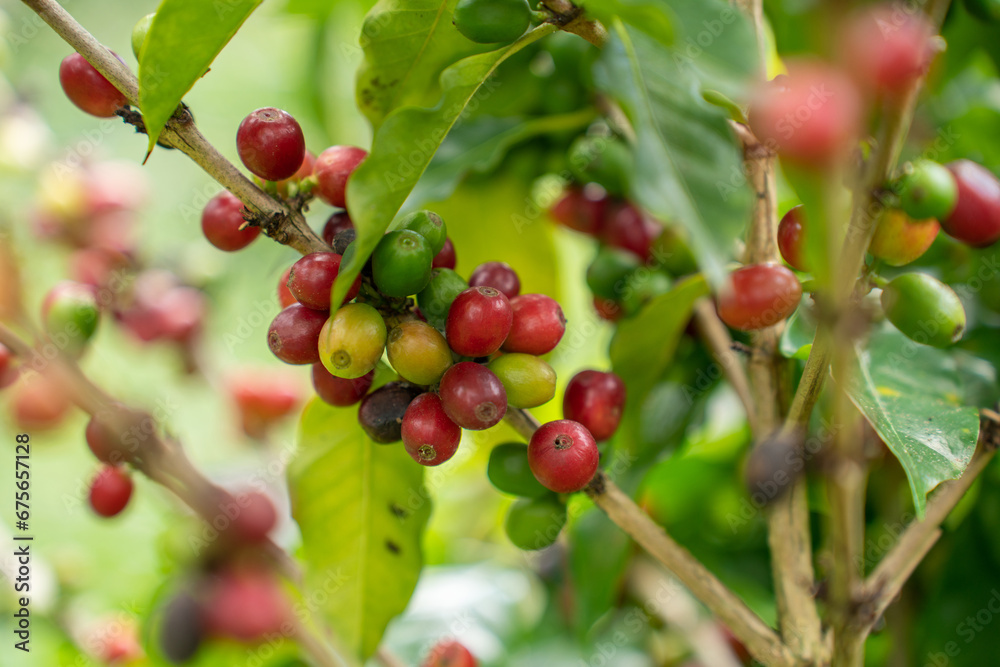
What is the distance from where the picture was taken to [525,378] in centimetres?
Result: 64

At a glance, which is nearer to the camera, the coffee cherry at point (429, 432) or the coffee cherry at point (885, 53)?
the coffee cherry at point (885, 53)

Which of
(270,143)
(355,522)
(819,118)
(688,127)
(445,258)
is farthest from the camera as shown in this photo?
(355,522)

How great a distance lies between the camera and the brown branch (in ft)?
Answer: 1.95

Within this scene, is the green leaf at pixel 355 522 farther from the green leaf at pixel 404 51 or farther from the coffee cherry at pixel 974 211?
the coffee cherry at pixel 974 211

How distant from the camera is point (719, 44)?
0.53m

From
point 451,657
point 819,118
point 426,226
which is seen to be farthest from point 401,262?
point 451,657

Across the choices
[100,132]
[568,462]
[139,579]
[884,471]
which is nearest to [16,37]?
[100,132]

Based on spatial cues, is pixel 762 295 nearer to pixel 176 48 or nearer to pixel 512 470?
pixel 512 470

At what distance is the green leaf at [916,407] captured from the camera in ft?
2.08

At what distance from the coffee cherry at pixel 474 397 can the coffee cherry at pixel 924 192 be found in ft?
1.32

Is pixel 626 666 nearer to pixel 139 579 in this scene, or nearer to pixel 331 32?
pixel 139 579

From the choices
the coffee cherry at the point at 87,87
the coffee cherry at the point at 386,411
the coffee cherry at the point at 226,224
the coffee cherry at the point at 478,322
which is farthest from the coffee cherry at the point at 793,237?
the coffee cherry at the point at 87,87

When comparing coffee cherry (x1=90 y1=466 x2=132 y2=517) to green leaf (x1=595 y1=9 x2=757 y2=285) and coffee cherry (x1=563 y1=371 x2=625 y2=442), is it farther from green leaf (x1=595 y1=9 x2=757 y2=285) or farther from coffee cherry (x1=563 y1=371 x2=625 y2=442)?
green leaf (x1=595 y1=9 x2=757 y2=285)

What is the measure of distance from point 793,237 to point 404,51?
0.43 m
